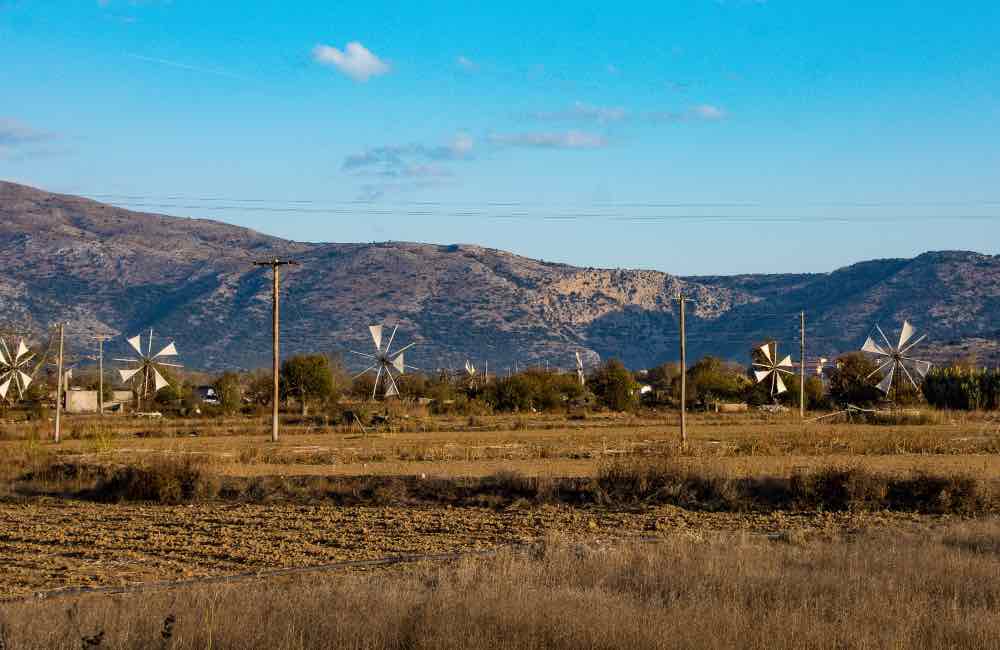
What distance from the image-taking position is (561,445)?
41.8m

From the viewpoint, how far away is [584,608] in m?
11.3

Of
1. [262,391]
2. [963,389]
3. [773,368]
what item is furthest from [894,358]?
[262,391]

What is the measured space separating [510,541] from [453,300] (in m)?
140

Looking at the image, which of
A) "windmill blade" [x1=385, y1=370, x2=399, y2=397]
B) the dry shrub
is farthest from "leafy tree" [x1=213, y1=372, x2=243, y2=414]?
the dry shrub

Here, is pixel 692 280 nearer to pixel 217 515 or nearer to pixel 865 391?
pixel 865 391

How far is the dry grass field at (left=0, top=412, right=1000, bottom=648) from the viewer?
10.7m

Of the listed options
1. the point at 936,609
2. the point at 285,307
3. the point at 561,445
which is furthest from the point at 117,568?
the point at 285,307

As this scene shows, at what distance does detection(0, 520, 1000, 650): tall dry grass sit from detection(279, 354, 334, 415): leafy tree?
63384mm

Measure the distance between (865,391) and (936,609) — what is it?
73.2m

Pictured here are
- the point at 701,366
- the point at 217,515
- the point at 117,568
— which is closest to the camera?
the point at 117,568

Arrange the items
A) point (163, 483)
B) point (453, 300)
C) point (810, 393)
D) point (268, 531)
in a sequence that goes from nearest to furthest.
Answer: point (268, 531) → point (163, 483) → point (810, 393) → point (453, 300)

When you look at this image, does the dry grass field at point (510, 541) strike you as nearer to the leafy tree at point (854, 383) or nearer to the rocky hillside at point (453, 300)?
the leafy tree at point (854, 383)

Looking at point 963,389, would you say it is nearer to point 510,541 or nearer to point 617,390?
point 617,390

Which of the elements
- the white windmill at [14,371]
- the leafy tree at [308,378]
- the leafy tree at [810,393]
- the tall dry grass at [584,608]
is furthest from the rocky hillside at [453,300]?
the tall dry grass at [584,608]
